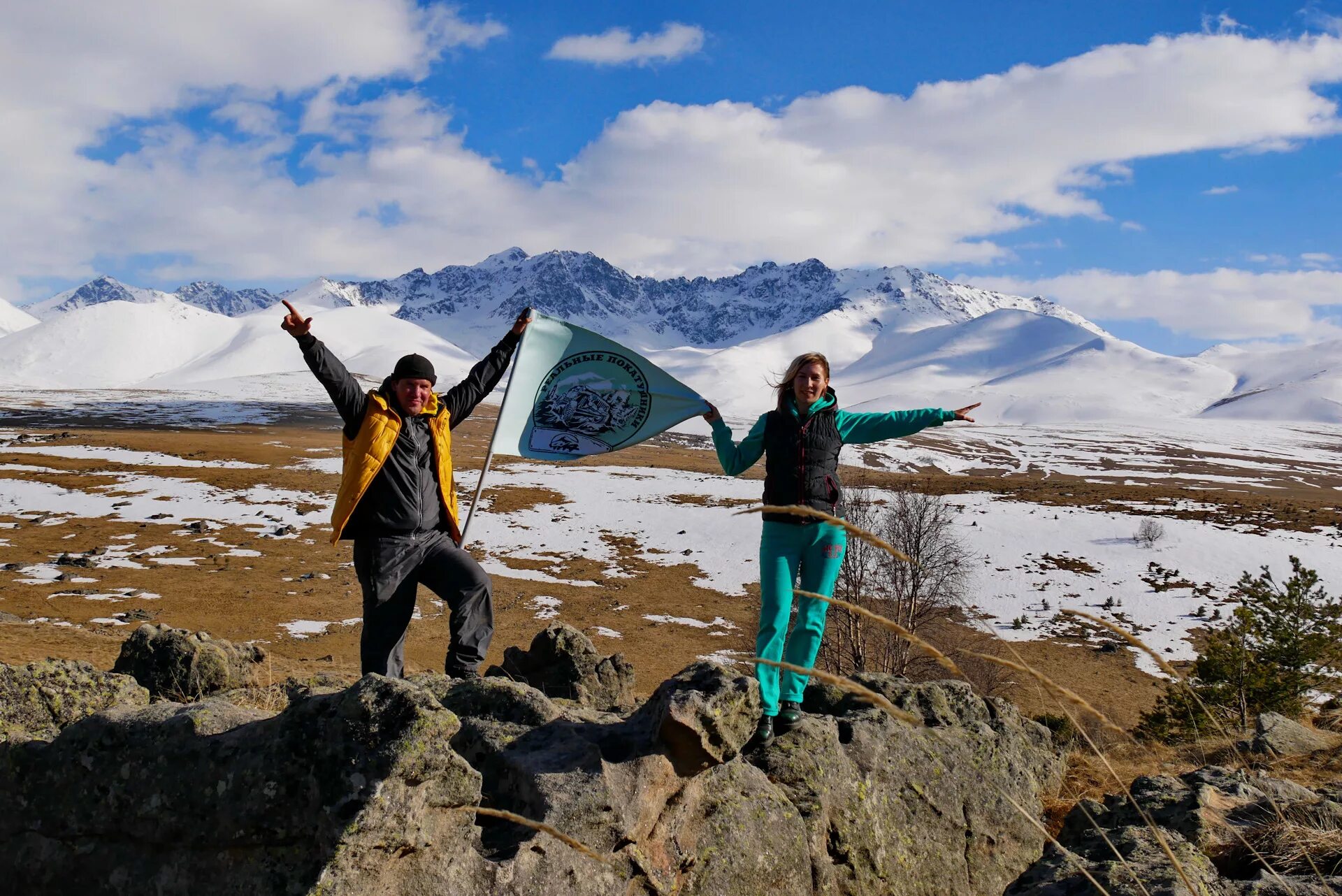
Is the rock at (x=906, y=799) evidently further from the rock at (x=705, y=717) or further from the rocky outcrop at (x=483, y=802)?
the rock at (x=705, y=717)

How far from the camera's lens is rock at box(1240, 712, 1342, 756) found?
6.98m

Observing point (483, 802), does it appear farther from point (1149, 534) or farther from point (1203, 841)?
point (1149, 534)

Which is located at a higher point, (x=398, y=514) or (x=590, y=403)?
(x=590, y=403)

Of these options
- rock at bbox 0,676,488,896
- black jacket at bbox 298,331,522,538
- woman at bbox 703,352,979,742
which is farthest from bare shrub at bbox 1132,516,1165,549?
rock at bbox 0,676,488,896

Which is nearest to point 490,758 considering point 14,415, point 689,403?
point 689,403

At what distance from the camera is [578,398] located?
6.95 meters

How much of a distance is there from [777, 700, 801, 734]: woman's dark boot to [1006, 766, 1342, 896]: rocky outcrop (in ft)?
4.27

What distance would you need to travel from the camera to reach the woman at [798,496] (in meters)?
4.65

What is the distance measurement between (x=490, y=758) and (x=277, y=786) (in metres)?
1.11

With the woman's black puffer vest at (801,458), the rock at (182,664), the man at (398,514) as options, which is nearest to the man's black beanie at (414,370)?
the man at (398,514)

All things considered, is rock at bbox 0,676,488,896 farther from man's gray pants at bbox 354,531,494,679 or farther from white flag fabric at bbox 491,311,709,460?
white flag fabric at bbox 491,311,709,460

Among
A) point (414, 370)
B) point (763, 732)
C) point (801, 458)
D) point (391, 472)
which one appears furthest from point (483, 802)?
point (414, 370)

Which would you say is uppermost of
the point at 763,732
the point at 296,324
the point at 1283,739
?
the point at 296,324

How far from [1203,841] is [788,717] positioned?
2112 millimetres
